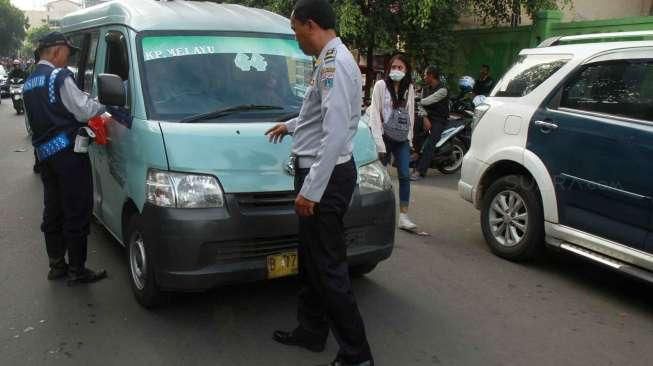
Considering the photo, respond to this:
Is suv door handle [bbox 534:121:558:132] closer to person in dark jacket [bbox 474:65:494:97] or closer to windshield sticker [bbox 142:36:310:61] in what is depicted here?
windshield sticker [bbox 142:36:310:61]

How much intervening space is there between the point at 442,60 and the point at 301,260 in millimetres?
9633

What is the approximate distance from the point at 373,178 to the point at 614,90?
197cm

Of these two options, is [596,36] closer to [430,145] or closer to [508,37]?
[430,145]

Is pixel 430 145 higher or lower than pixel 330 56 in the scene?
lower

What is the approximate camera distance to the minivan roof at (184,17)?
4.10m

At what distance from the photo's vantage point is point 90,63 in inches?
196

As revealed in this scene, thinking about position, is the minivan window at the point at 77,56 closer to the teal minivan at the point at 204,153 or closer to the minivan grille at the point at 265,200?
the teal minivan at the point at 204,153

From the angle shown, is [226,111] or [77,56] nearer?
[226,111]

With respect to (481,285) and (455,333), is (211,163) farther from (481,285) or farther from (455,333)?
(481,285)

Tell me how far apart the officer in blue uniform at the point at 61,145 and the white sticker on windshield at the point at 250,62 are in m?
1.00

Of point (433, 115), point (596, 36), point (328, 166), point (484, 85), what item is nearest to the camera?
point (328, 166)

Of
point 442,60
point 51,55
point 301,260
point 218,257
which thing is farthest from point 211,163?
point 442,60

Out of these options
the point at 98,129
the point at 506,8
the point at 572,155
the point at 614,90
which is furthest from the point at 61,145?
the point at 506,8

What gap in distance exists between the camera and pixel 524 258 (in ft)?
16.0
